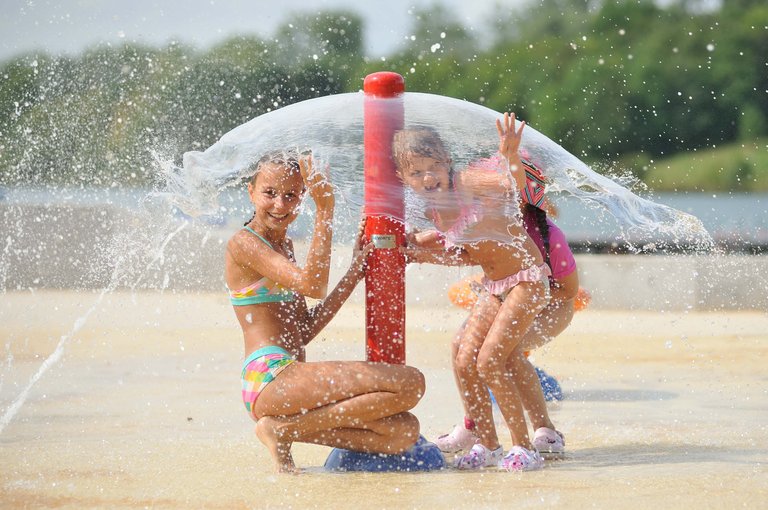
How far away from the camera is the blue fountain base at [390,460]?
502 centimetres

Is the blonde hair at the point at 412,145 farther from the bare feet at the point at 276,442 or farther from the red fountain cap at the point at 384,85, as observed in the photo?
the bare feet at the point at 276,442

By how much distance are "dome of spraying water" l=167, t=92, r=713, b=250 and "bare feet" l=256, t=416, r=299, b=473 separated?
1016 mm

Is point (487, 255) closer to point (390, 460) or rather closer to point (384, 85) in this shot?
point (384, 85)

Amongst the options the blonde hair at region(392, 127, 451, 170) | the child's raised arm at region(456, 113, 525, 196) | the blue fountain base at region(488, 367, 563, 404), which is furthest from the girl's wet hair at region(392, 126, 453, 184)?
the blue fountain base at region(488, 367, 563, 404)

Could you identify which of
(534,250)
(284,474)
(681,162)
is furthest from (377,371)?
(681,162)

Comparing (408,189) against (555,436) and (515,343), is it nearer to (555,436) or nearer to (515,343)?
(515,343)

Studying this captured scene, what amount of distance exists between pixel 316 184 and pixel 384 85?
556mm

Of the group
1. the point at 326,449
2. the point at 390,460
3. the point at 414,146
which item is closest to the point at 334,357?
the point at 326,449

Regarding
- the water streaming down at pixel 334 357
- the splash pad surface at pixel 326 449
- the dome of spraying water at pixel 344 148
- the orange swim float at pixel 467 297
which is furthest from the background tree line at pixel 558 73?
the dome of spraying water at pixel 344 148

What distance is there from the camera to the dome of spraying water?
507 centimetres

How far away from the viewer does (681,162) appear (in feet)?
146

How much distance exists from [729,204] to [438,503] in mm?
52482

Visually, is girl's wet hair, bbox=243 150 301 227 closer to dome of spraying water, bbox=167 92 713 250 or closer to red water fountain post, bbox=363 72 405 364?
dome of spraying water, bbox=167 92 713 250

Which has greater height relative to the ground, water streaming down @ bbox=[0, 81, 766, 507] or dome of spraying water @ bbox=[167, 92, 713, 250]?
dome of spraying water @ bbox=[167, 92, 713, 250]
